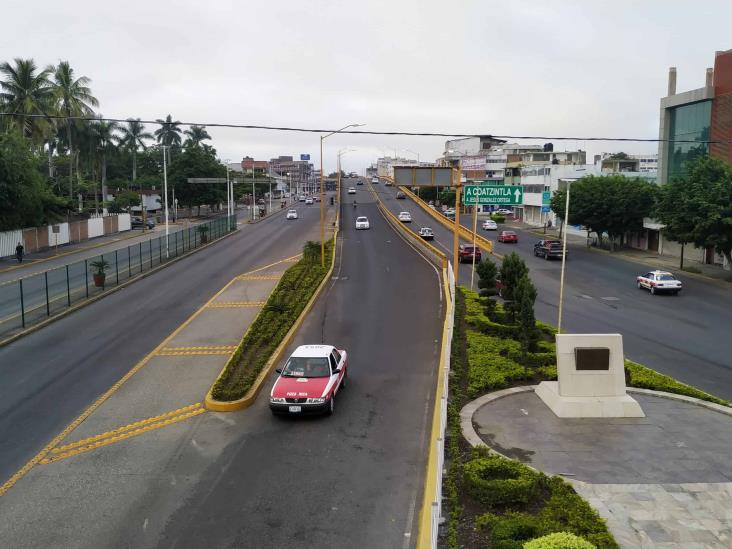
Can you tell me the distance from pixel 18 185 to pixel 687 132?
179 ft

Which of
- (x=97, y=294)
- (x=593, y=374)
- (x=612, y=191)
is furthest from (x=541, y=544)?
(x=612, y=191)

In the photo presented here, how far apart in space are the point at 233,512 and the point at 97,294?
83.8 feet

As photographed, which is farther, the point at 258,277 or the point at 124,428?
the point at 258,277

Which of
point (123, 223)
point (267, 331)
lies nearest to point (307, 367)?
point (267, 331)

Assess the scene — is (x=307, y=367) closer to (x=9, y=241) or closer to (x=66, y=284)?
(x=66, y=284)

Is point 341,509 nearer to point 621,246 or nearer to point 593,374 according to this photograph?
point 593,374

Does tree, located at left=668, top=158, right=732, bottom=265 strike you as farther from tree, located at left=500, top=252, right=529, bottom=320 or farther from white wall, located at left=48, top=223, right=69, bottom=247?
white wall, located at left=48, top=223, right=69, bottom=247

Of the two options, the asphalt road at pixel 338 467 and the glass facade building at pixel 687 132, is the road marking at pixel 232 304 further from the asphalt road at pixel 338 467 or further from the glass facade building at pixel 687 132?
the glass facade building at pixel 687 132

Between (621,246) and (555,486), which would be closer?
(555,486)

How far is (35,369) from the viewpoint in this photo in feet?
70.3

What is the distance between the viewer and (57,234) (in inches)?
2274

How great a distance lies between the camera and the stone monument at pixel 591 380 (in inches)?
671

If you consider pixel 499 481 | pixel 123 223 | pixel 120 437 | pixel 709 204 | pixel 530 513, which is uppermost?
pixel 709 204

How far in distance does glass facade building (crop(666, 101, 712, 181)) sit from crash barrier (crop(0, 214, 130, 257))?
173ft
